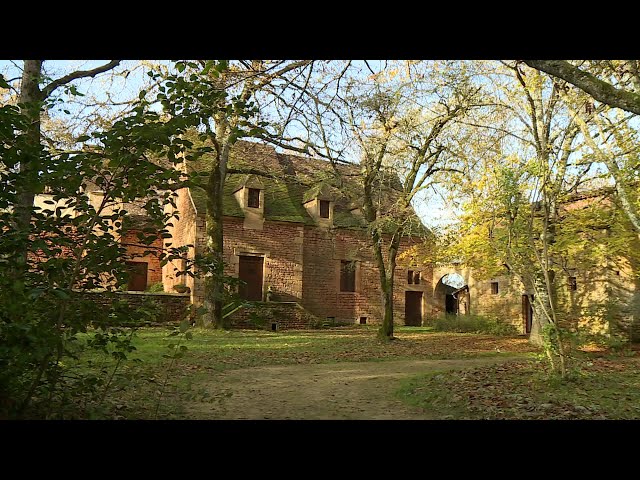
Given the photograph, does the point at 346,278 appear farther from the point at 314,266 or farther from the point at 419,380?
the point at 419,380

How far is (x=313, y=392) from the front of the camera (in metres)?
5.53

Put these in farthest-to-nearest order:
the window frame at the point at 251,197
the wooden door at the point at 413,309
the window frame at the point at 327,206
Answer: the wooden door at the point at 413,309 → the window frame at the point at 327,206 → the window frame at the point at 251,197

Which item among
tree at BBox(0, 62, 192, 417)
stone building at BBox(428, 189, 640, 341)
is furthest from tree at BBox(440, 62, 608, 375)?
tree at BBox(0, 62, 192, 417)

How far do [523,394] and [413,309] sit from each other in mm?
11958

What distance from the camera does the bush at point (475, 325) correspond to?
12742 millimetres

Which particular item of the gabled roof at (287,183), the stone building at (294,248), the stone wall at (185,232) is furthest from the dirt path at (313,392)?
the stone wall at (185,232)

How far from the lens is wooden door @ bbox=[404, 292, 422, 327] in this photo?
54.8ft

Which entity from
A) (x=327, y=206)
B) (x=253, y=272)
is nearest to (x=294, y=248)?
(x=253, y=272)

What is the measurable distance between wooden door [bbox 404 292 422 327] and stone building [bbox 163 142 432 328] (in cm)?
3

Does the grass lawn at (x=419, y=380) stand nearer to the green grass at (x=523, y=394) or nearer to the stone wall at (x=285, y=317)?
the green grass at (x=523, y=394)

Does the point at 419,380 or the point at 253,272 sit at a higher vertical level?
the point at 253,272

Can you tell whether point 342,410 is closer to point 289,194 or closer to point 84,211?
point 84,211

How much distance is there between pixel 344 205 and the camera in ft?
55.2
